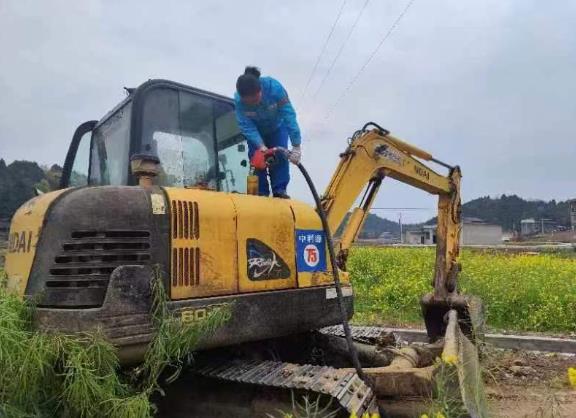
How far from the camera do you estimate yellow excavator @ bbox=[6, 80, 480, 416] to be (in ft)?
10.4

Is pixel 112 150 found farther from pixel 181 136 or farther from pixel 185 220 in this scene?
pixel 185 220

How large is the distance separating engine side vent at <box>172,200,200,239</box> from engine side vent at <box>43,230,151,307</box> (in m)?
0.33

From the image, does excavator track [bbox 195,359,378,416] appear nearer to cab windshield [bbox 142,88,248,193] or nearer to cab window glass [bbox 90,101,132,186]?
cab windshield [bbox 142,88,248,193]

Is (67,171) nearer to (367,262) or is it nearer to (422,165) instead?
(422,165)

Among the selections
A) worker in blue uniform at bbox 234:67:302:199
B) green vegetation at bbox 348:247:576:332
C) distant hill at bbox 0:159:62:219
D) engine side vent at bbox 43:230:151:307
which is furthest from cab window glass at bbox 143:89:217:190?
distant hill at bbox 0:159:62:219

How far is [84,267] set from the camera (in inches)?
124

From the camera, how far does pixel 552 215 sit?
3258 inches

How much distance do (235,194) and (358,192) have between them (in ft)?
4.96

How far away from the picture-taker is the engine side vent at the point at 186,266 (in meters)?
3.38

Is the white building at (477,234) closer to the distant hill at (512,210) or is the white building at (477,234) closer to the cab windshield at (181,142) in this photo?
the distant hill at (512,210)

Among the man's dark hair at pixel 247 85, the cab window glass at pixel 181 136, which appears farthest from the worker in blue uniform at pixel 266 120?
the cab window glass at pixel 181 136

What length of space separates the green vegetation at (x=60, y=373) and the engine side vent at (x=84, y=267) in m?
0.18

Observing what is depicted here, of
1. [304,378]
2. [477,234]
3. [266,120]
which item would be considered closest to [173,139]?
[266,120]

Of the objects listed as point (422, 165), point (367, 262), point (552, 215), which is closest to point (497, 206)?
point (552, 215)
